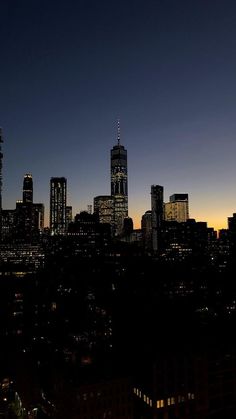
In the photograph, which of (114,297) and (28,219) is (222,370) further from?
(28,219)

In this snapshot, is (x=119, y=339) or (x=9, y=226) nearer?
(x=119, y=339)

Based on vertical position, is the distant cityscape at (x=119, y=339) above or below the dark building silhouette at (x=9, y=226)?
below

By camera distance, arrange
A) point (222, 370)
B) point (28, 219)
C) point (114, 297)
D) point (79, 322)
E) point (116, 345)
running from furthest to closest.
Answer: point (28, 219)
point (114, 297)
point (79, 322)
point (116, 345)
point (222, 370)

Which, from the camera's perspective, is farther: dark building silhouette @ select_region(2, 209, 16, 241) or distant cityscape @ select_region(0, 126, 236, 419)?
dark building silhouette @ select_region(2, 209, 16, 241)

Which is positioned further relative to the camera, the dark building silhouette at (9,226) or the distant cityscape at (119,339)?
the dark building silhouette at (9,226)

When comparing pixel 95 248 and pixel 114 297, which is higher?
pixel 95 248

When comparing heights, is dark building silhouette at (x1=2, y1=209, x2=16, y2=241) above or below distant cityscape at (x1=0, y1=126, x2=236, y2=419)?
above

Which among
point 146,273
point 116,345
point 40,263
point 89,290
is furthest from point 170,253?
point 116,345

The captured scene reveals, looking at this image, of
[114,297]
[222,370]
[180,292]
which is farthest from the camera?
[180,292]

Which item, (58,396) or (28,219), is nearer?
(58,396)

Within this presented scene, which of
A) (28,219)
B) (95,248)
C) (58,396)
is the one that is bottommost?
(58,396)
